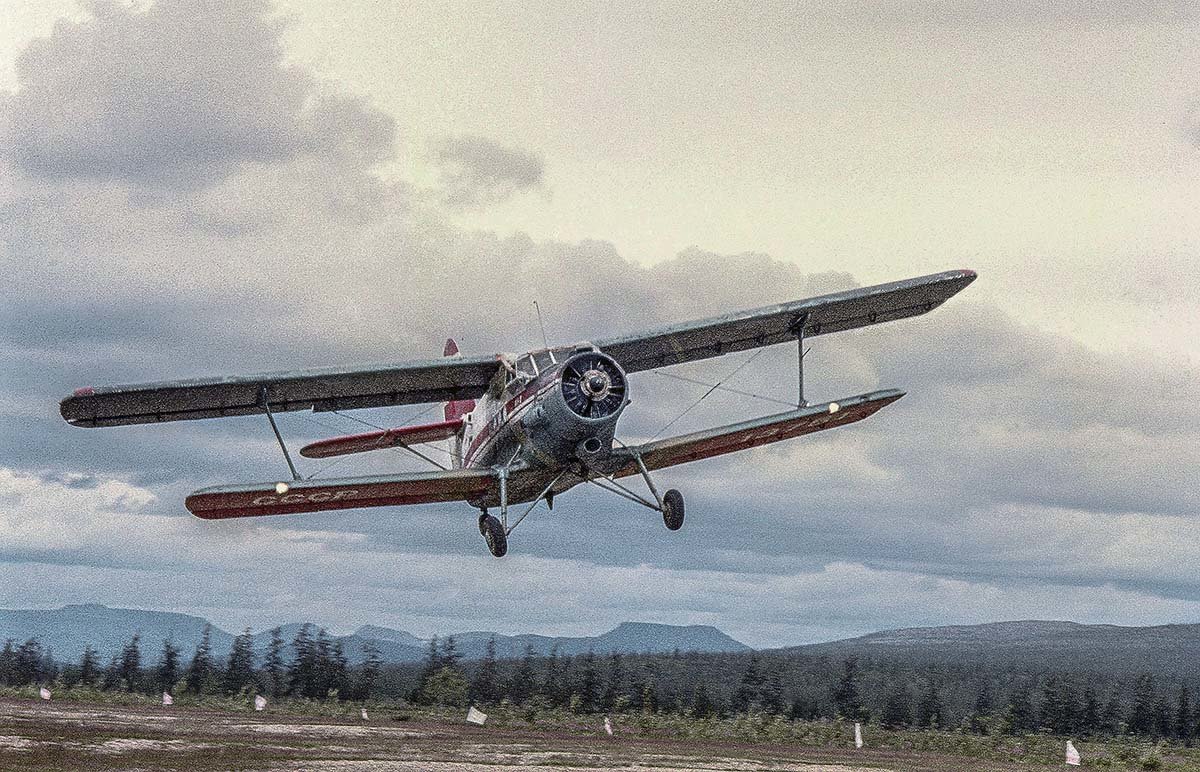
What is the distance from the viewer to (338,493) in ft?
98.9

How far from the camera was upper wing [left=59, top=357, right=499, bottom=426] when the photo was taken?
2978cm

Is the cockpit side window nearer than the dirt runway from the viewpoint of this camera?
Yes

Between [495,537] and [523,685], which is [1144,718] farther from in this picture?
[495,537]

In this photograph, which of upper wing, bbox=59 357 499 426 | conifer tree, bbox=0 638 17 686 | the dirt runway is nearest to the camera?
upper wing, bbox=59 357 499 426

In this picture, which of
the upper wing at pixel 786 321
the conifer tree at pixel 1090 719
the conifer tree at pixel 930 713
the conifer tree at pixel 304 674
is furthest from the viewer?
the conifer tree at pixel 930 713

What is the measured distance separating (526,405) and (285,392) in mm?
6433

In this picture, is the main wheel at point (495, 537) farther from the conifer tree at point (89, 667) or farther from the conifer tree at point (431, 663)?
the conifer tree at point (89, 667)

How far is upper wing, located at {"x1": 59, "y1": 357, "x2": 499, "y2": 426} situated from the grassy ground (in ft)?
26.4

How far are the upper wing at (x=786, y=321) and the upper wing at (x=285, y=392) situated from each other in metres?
3.88

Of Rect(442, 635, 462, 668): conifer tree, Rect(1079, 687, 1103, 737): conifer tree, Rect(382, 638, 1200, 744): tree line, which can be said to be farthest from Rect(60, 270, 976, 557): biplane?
Rect(1079, 687, 1103, 737): conifer tree

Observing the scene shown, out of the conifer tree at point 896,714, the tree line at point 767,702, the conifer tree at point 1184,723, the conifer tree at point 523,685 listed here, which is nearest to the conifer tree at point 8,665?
the tree line at point 767,702

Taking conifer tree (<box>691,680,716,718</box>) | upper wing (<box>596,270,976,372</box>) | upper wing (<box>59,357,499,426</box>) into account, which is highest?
upper wing (<box>596,270,976,372</box>)

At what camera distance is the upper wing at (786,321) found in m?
32.3

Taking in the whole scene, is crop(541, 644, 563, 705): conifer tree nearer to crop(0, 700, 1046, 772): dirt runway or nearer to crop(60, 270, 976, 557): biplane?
crop(0, 700, 1046, 772): dirt runway
